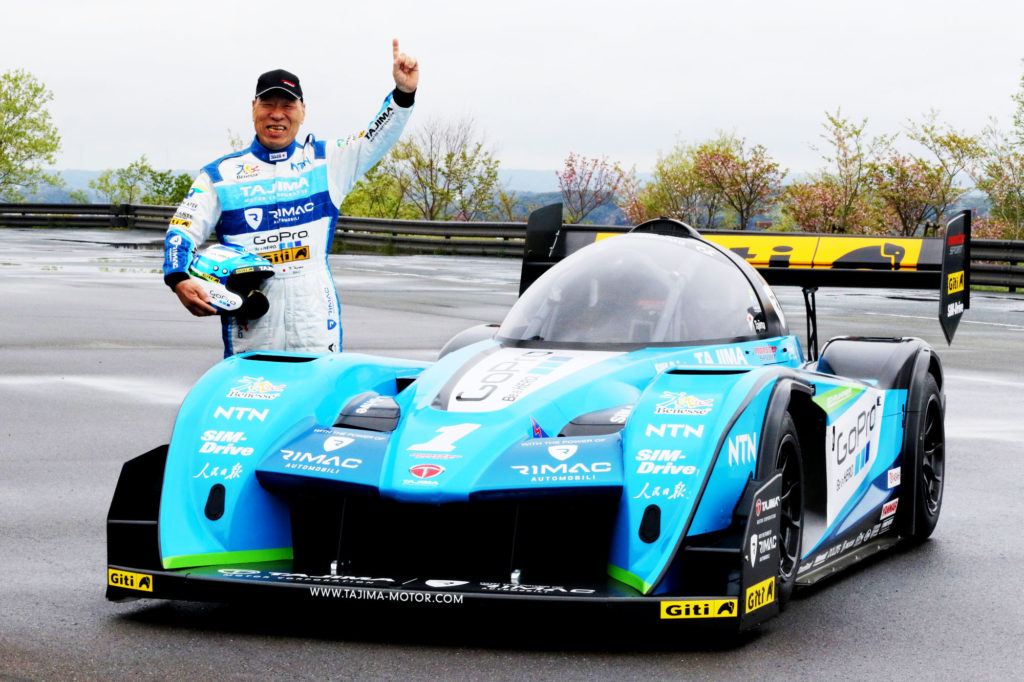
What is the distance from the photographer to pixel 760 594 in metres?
4.91

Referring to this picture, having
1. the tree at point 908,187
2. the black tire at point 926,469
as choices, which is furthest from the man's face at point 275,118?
the tree at point 908,187

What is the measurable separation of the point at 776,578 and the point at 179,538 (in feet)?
7.13

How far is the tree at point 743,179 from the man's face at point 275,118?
113 ft

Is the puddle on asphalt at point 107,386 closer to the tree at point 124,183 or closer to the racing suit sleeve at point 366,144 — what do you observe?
the racing suit sleeve at point 366,144

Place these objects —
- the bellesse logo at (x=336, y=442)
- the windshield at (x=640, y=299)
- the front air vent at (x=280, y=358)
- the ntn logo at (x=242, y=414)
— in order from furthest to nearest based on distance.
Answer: the windshield at (x=640, y=299) < the front air vent at (x=280, y=358) < the ntn logo at (x=242, y=414) < the bellesse logo at (x=336, y=442)

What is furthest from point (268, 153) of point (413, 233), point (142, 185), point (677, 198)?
point (142, 185)

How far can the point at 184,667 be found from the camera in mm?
4586

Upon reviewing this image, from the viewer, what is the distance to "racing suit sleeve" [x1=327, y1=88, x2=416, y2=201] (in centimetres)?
687

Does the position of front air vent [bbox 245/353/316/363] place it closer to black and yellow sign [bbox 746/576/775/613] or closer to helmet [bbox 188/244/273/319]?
helmet [bbox 188/244/273/319]

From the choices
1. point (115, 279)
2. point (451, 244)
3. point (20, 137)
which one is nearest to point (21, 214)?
point (451, 244)

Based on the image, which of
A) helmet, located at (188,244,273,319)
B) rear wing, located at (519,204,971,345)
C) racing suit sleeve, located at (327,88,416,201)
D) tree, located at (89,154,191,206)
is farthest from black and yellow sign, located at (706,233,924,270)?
tree, located at (89,154,191,206)

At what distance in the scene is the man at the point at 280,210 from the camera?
21.9ft

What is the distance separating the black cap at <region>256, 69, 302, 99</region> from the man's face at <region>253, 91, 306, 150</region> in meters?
0.03

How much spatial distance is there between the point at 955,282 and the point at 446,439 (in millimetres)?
4104
